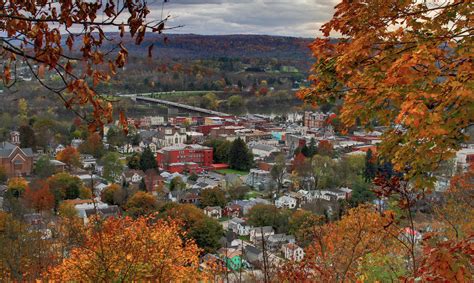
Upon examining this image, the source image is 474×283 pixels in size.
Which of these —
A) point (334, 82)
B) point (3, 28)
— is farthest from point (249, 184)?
point (3, 28)

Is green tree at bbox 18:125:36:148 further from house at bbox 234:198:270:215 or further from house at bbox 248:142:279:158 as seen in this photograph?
house at bbox 234:198:270:215

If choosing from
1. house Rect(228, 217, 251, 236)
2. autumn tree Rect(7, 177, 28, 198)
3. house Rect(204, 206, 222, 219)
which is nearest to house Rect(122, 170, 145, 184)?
autumn tree Rect(7, 177, 28, 198)

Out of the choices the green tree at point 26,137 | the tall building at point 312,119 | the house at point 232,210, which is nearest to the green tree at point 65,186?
the house at point 232,210

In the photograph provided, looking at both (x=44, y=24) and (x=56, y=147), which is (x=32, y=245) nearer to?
(x=44, y=24)

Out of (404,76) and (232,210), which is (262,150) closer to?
(232,210)

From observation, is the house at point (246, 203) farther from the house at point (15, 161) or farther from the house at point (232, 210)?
the house at point (15, 161)
